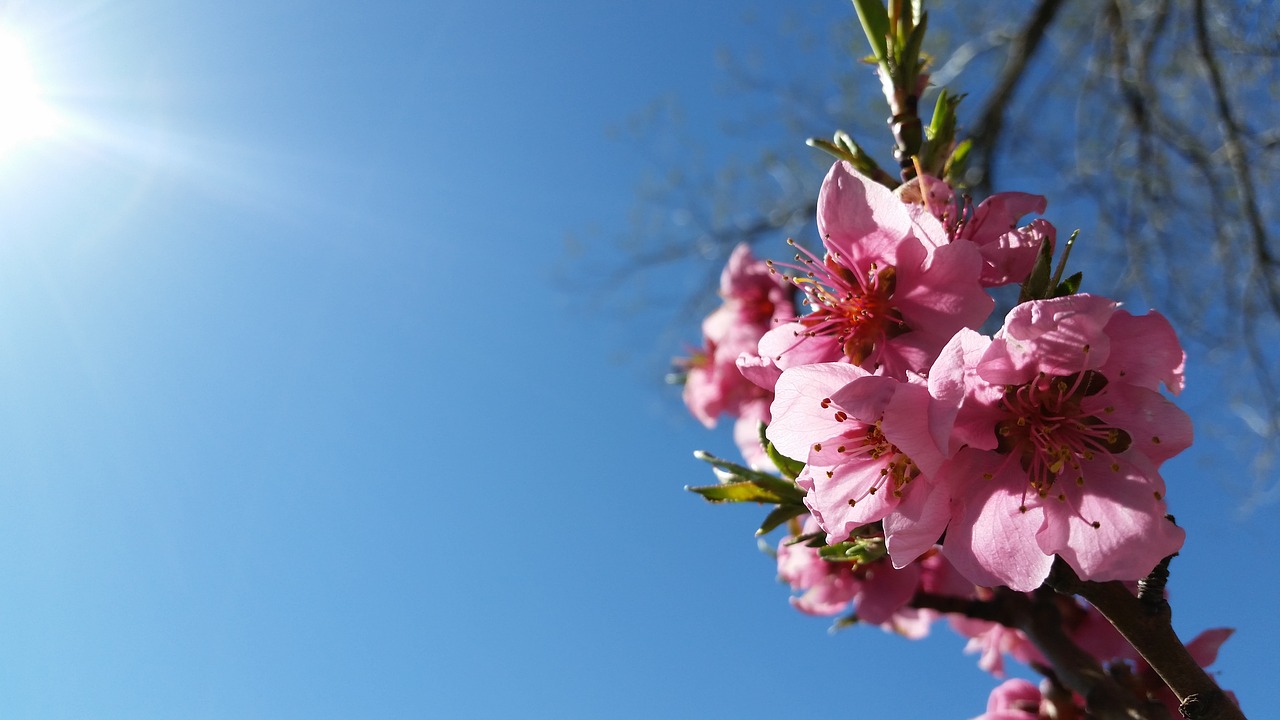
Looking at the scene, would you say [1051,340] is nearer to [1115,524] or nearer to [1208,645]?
[1115,524]

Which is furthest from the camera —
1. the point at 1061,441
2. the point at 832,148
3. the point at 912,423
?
the point at 832,148

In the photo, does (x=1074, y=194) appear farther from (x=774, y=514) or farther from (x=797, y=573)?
(x=774, y=514)

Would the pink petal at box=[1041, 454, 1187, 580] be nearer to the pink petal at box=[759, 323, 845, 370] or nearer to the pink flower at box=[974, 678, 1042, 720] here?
the pink petal at box=[759, 323, 845, 370]

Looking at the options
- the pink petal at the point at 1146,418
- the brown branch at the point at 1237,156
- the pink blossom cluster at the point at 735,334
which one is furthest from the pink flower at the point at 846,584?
the brown branch at the point at 1237,156

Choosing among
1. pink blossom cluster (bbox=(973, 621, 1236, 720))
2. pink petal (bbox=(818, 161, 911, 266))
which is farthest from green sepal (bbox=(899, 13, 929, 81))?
pink blossom cluster (bbox=(973, 621, 1236, 720))

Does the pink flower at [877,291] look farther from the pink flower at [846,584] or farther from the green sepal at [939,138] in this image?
the pink flower at [846,584]

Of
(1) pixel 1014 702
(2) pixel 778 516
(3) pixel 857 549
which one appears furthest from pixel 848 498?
(1) pixel 1014 702
